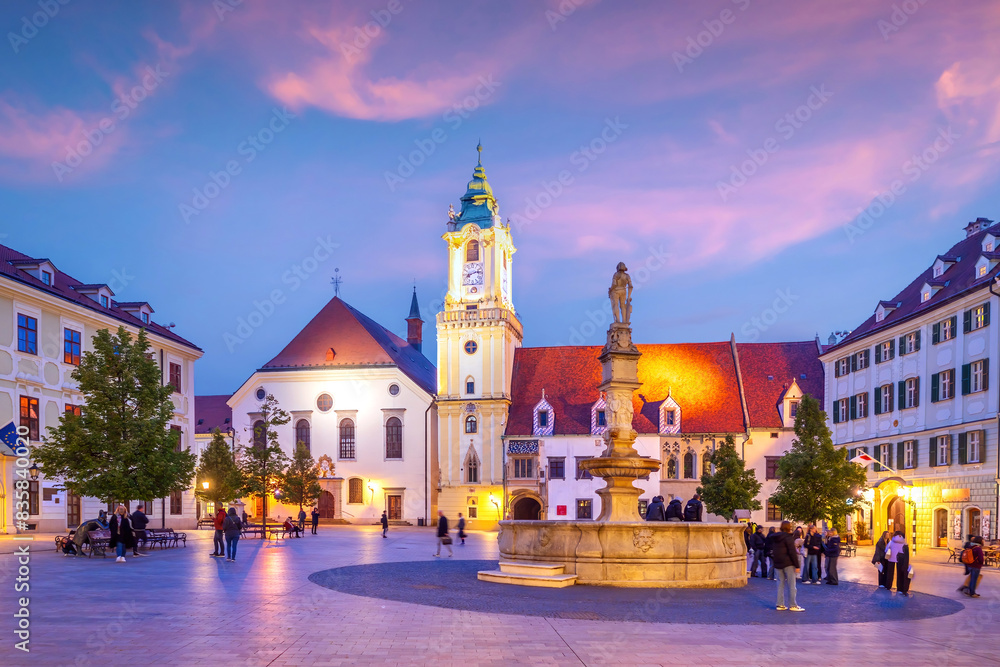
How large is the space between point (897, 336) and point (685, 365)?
20990mm

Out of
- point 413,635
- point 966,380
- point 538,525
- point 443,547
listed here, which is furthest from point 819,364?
point 413,635

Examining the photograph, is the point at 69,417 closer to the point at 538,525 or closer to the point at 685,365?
the point at 538,525

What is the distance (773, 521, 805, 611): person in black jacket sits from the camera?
15211 millimetres

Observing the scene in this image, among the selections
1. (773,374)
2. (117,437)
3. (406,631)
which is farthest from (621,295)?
(773,374)

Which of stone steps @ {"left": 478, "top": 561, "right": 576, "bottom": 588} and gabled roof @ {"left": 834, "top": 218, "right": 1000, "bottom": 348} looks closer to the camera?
stone steps @ {"left": 478, "top": 561, "right": 576, "bottom": 588}

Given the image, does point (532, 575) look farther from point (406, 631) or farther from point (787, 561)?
point (406, 631)

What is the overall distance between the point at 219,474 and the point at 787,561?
39.5 m

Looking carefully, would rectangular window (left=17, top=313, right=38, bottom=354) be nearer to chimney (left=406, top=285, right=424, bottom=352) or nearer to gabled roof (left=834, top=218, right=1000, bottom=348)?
gabled roof (left=834, top=218, right=1000, bottom=348)

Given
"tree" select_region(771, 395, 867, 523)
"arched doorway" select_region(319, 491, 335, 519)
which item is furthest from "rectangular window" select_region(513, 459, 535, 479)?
"tree" select_region(771, 395, 867, 523)

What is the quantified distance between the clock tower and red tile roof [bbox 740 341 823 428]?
53.8ft

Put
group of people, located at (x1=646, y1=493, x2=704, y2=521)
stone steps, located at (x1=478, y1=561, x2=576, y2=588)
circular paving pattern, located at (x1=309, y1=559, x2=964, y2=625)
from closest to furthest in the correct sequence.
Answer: circular paving pattern, located at (x1=309, y1=559, x2=964, y2=625)
stone steps, located at (x1=478, y1=561, x2=576, y2=588)
group of people, located at (x1=646, y1=493, x2=704, y2=521)

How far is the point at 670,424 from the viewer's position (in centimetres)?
5900

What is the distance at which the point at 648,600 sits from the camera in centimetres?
1625

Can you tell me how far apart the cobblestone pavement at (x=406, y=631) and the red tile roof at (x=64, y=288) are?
19549 mm
